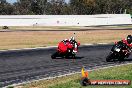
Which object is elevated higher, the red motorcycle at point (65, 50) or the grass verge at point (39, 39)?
the red motorcycle at point (65, 50)

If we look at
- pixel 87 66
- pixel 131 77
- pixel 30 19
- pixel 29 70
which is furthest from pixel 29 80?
pixel 30 19

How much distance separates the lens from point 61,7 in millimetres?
131250

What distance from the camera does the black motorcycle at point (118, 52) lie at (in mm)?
20672

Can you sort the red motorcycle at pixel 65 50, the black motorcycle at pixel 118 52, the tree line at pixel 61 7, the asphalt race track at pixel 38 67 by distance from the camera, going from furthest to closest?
the tree line at pixel 61 7 → the red motorcycle at pixel 65 50 → the black motorcycle at pixel 118 52 → the asphalt race track at pixel 38 67

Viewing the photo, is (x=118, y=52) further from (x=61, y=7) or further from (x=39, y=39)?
(x=61, y=7)

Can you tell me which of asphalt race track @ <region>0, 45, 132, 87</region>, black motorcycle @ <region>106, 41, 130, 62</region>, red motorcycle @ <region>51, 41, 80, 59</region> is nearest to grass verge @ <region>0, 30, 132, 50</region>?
red motorcycle @ <region>51, 41, 80, 59</region>

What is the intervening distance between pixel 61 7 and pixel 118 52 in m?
111

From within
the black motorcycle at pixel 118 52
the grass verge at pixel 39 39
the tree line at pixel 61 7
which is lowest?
the grass verge at pixel 39 39

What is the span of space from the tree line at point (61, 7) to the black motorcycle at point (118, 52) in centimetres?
10356

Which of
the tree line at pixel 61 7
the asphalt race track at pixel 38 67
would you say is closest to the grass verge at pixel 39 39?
the asphalt race track at pixel 38 67

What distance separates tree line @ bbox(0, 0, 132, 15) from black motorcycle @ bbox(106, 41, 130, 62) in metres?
104

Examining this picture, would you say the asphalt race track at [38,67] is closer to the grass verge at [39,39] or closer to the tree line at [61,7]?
the grass verge at [39,39]

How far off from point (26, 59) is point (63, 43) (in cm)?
244

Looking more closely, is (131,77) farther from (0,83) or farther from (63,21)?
(63,21)
